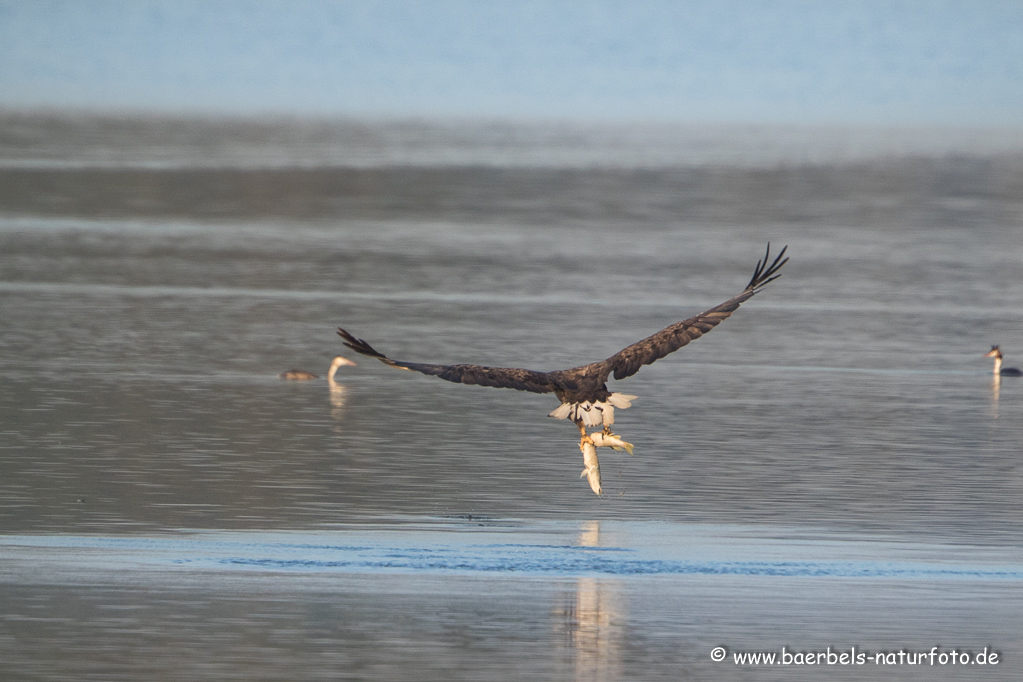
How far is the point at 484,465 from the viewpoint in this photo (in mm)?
18250

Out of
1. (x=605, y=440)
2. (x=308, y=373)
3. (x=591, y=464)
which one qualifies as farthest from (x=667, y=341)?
(x=308, y=373)

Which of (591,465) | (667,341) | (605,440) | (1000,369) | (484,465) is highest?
(1000,369)

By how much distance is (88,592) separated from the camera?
510 inches

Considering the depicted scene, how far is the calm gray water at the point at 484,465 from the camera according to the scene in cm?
1230

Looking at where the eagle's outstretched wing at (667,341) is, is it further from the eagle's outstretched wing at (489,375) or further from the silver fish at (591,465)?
the silver fish at (591,465)

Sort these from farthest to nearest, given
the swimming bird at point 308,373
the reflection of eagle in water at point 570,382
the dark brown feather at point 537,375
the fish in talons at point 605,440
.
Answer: the swimming bird at point 308,373 → the dark brown feather at point 537,375 → the reflection of eagle in water at point 570,382 → the fish in talons at point 605,440

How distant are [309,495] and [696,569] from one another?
385 cm

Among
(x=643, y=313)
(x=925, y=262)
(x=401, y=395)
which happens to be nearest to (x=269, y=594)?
(x=401, y=395)

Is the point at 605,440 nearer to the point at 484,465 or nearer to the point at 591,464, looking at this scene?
the point at 591,464

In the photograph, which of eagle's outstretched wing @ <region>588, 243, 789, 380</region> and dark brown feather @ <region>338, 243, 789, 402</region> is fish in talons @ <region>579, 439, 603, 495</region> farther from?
eagle's outstretched wing @ <region>588, 243, 789, 380</region>

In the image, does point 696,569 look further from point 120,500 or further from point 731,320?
point 731,320

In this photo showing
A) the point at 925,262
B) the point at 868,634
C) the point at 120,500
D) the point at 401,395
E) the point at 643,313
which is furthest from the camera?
the point at 925,262

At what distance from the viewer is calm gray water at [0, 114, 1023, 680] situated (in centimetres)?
1230

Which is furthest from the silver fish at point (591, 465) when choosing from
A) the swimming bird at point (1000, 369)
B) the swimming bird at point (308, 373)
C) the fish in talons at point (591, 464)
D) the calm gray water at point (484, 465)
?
the swimming bird at point (1000, 369)
